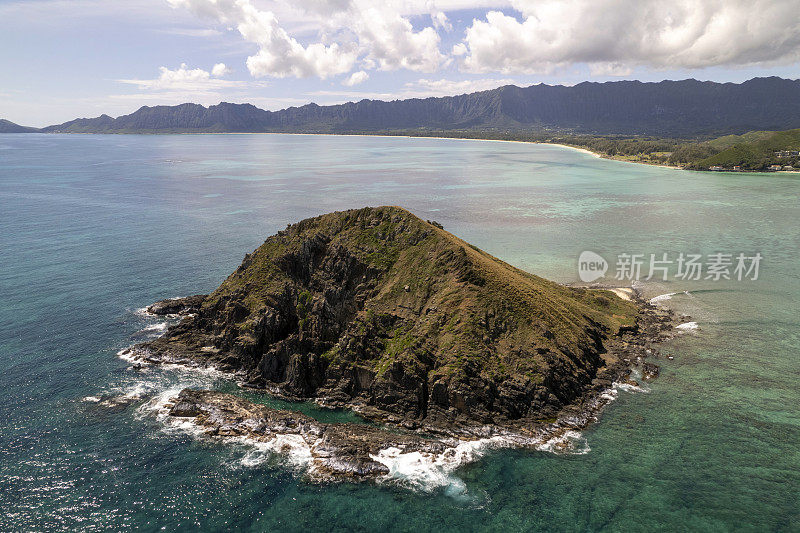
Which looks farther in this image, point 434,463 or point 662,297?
point 662,297

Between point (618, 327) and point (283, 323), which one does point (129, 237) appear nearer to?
point (283, 323)

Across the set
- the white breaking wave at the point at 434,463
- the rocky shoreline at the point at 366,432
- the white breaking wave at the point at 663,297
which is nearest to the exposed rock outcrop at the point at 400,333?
the rocky shoreline at the point at 366,432

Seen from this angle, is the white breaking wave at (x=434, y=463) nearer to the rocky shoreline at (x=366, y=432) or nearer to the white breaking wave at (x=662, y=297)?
the rocky shoreline at (x=366, y=432)

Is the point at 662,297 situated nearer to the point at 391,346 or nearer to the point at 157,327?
the point at 391,346

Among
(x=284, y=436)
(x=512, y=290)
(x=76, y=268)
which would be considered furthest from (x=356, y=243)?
(x=76, y=268)

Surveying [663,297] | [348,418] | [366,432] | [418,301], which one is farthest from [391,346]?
[663,297]

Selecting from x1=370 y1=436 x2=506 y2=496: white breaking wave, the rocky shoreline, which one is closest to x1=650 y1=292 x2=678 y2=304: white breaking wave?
the rocky shoreline

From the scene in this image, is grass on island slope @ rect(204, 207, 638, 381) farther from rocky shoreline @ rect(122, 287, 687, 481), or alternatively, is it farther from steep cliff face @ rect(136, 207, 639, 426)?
rocky shoreline @ rect(122, 287, 687, 481)
